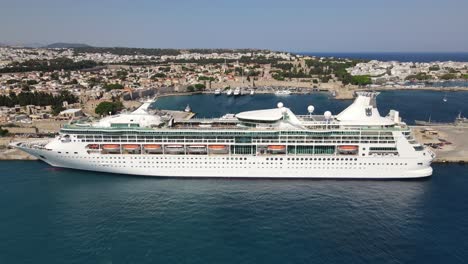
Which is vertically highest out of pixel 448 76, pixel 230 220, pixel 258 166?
pixel 448 76

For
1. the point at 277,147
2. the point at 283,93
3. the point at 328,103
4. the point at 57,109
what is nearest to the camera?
the point at 277,147

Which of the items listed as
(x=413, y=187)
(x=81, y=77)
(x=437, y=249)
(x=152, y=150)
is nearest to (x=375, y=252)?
(x=437, y=249)

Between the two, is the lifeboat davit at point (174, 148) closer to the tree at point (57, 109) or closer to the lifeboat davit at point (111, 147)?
the lifeboat davit at point (111, 147)

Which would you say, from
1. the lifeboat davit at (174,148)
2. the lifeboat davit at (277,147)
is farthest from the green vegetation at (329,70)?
the lifeboat davit at (174,148)

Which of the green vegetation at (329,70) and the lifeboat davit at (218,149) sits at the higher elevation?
the green vegetation at (329,70)

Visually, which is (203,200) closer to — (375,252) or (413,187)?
(375,252)

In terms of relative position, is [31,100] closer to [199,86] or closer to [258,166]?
[199,86]

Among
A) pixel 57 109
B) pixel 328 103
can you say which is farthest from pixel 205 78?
pixel 57 109
